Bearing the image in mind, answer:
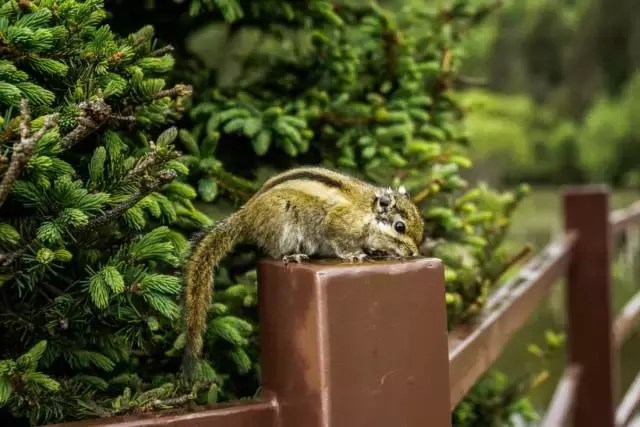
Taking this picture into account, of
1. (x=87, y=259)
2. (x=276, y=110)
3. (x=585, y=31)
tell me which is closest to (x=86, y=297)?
(x=87, y=259)

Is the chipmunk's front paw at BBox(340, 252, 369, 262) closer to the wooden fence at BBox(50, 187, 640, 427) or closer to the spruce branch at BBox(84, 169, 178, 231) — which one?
the wooden fence at BBox(50, 187, 640, 427)

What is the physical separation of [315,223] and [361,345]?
0.65m

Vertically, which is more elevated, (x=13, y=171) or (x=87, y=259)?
(x=13, y=171)

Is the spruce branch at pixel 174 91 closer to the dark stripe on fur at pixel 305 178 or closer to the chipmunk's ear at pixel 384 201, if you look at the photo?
the dark stripe on fur at pixel 305 178

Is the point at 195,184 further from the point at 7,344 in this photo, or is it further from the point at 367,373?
the point at 367,373

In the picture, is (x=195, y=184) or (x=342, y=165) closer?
(x=195, y=184)

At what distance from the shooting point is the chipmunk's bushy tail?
1.26 m

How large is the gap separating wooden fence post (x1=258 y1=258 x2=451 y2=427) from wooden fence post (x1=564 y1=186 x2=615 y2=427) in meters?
2.12

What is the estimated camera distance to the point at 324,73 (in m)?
2.06

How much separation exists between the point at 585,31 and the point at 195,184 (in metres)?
23.2

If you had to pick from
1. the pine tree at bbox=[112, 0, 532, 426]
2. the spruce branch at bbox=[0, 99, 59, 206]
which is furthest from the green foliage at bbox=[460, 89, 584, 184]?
the spruce branch at bbox=[0, 99, 59, 206]

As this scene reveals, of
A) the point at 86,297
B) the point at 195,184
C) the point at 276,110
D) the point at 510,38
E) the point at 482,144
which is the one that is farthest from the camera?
the point at 510,38

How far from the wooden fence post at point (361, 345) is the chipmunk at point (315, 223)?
0.33m

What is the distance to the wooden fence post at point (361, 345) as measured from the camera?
0.97 metres
